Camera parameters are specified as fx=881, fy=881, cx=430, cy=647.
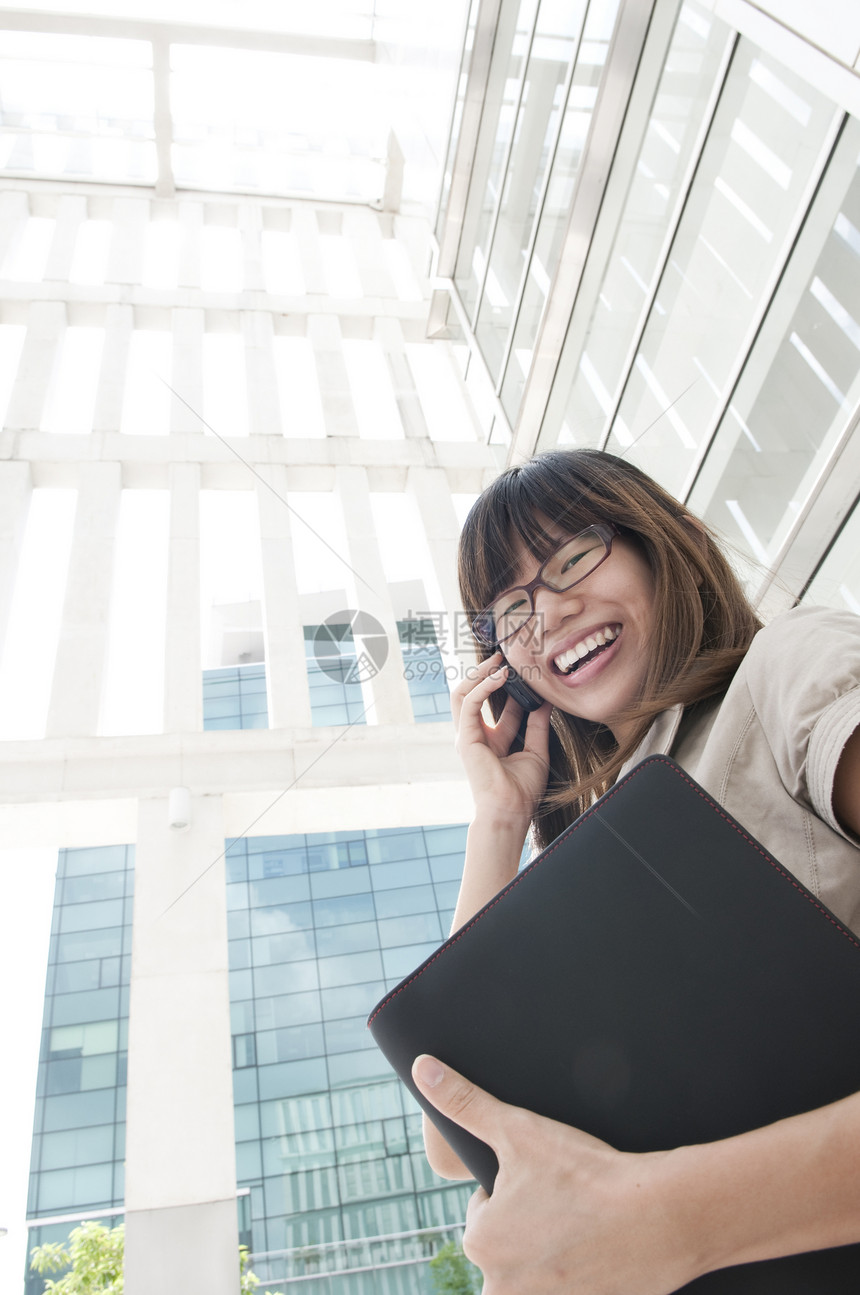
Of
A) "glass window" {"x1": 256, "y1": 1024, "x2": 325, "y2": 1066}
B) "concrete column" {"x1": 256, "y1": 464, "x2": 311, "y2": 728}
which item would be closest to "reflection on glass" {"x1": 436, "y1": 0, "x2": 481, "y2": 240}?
"concrete column" {"x1": 256, "y1": 464, "x2": 311, "y2": 728}

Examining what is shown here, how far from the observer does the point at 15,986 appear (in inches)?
517

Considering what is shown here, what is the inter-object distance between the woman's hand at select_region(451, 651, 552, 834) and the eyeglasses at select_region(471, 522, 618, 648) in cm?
31

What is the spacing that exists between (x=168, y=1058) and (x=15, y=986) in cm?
891

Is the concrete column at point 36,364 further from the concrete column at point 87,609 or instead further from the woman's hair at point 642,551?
the woman's hair at point 642,551

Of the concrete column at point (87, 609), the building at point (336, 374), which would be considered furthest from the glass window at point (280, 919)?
the concrete column at point (87, 609)

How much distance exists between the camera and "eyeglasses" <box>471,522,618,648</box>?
2098 millimetres

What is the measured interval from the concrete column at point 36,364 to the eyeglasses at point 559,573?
8268mm

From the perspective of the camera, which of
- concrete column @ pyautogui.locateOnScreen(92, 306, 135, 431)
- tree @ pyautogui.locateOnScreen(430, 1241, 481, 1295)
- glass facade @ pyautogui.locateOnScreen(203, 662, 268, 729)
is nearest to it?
concrete column @ pyautogui.locateOnScreen(92, 306, 135, 431)

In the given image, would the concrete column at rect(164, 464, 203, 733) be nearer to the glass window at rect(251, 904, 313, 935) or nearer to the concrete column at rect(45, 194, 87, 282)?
the concrete column at rect(45, 194, 87, 282)

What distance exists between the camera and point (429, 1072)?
121cm

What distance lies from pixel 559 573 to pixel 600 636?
0.18m

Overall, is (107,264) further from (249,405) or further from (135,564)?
(135,564)

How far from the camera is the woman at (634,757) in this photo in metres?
1.03

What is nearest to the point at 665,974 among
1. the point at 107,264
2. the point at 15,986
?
the point at 107,264
